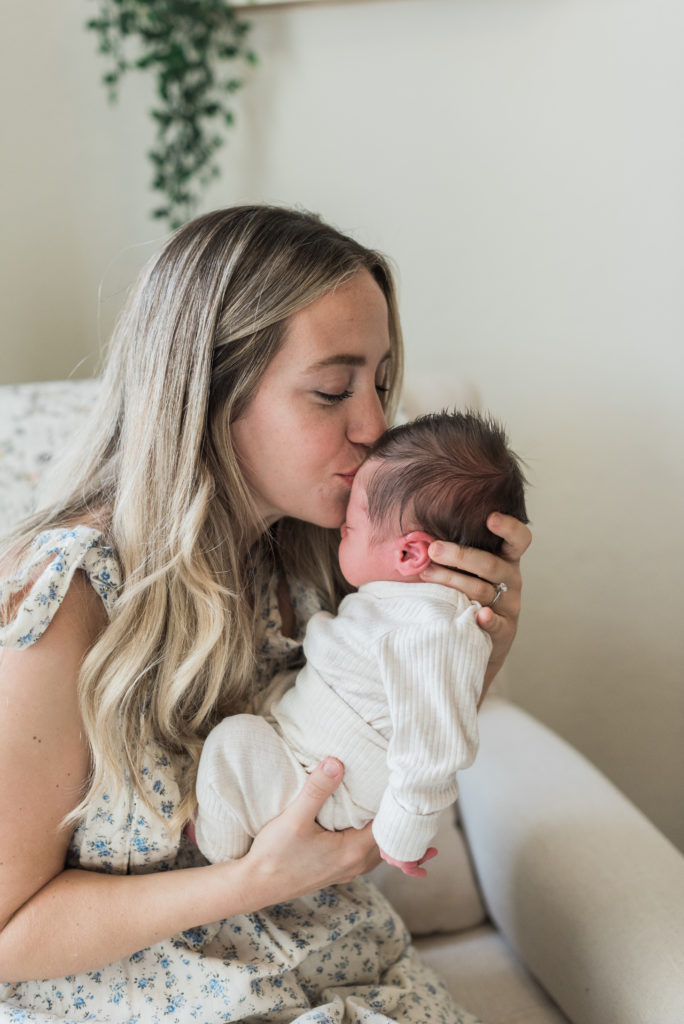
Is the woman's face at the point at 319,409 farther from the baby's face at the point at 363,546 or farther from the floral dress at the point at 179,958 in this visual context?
the floral dress at the point at 179,958

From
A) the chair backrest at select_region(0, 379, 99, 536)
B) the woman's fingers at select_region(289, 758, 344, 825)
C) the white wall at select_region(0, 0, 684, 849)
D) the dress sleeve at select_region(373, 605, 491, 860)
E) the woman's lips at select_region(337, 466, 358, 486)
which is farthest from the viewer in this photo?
the white wall at select_region(0, 0, 684, 849)

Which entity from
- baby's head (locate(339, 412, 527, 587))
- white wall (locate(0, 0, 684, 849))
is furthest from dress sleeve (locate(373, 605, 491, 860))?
white wall (locate(0, 0, 684, 849))

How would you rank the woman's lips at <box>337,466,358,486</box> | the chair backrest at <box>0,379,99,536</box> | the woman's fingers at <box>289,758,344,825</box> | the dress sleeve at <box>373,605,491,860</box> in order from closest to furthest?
the dress sleeve at <box>373,605,491,860</box>, the woman's fingers at <box>289,758,344,825</box>, the woman's lips at <box>337,466,358,486</box>, the chair backrest at <box>0,379,99,536</box>

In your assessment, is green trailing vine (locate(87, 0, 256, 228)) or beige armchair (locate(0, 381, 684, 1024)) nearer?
beige armchair (locate(0, 381, 684, 1024))

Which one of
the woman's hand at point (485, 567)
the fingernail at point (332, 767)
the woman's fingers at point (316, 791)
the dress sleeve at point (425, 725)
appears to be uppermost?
the woman's hand at point (485, 567)

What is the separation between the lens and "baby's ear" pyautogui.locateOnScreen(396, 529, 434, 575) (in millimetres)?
977

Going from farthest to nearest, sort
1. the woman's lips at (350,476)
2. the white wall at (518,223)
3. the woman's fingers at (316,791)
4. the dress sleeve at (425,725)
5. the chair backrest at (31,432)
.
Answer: the white wall at (518,223) < the chair backrest at (31,432) < the woman's lips at (350,476) < the woman's fingers at (316,791) < the dress sleeve at (425,725)

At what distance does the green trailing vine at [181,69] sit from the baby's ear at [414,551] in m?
1.22

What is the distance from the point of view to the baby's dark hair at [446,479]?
3.21 ft

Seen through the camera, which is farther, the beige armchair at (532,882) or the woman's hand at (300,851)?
the beige armchair at (532,882)

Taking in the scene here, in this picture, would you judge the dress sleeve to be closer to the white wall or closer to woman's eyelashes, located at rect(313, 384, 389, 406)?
woman's eyelashes, located at rect(313, 384, 389, 406)

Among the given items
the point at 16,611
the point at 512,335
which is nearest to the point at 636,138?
the point at 512,335

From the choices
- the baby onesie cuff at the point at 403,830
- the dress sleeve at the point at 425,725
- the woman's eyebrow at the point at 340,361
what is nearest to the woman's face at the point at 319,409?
the woman's eyebrow at the point at 340,361

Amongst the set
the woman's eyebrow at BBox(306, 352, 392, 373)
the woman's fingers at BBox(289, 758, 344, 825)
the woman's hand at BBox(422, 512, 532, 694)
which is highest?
the woman's eyebrow at BBox(306, 352, 392, 373)
